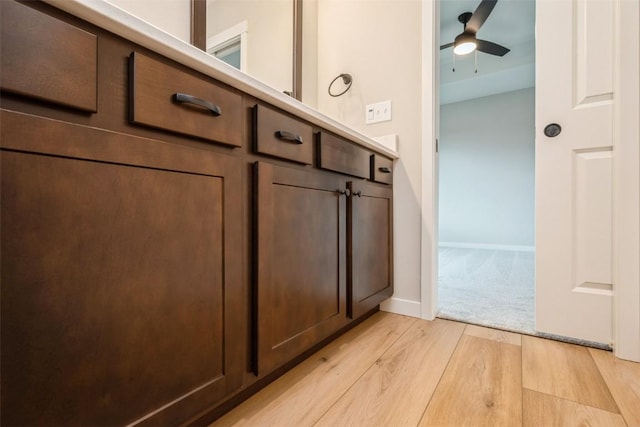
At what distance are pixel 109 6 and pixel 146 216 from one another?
0.37 meters

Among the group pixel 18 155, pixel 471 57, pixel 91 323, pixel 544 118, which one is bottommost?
pixel 91 323

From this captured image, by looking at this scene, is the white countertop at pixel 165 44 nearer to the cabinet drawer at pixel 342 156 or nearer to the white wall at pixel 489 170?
the cabinet drawer at pixel 342 156

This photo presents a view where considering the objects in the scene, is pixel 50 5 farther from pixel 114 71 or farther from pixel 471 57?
pixel 471 57

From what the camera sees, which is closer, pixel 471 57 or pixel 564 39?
pixel 564 39

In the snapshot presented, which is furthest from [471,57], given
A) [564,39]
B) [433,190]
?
[433,190]

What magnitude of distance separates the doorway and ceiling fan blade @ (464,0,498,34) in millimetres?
366

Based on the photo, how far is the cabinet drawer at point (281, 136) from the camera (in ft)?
2.71

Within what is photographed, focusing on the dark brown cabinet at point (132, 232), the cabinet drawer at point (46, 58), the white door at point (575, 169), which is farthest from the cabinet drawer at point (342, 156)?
the white door at point (575, 169)

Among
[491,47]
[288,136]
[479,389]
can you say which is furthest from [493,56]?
[479,389]

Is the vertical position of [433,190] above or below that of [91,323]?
above

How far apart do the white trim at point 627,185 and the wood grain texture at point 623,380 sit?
0.05 meters

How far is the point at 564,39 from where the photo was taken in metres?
1.30

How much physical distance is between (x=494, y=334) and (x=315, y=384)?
898 mm

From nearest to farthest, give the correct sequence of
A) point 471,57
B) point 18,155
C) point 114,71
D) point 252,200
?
point 18,155 → point 114,71 → point 252,200 → point 471,57
